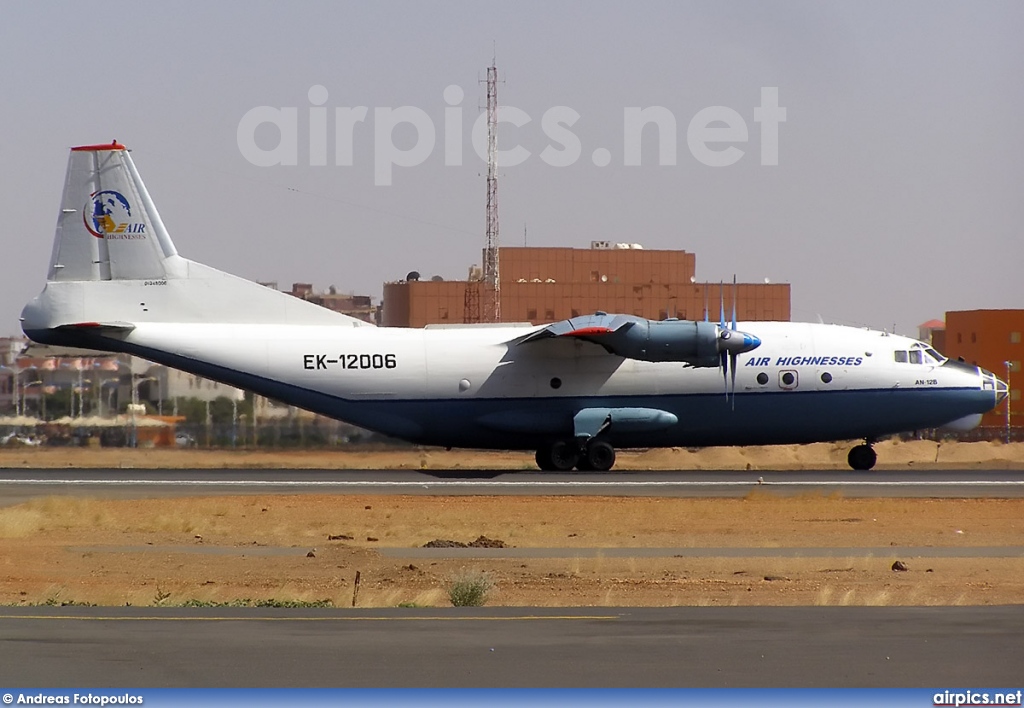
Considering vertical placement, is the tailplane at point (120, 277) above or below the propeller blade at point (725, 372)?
above

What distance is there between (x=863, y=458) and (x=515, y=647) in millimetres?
31205

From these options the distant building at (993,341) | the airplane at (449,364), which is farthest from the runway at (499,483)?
the distant building at (993,341)

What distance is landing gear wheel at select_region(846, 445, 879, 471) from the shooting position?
41.0 m

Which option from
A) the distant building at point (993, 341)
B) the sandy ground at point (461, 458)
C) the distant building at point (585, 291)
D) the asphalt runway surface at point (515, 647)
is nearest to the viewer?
the asphalt runway surface at point (515, 647)

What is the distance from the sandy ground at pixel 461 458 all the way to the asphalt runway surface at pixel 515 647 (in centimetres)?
3011

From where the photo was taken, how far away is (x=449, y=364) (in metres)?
38.7

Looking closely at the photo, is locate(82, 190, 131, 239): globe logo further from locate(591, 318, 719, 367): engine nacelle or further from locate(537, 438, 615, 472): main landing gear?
locate(591, 318, 719, 367): engine nacelle

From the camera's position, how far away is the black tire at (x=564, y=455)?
39.4 m

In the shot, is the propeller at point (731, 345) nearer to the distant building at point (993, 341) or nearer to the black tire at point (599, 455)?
the black tire at point (599, 455)

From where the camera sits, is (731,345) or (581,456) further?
(581,456)

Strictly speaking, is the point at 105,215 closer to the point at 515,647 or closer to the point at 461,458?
the point at 461,458

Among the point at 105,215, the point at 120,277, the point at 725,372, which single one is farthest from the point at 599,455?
the point at 105,215

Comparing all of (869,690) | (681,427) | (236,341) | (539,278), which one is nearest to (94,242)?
(236,341)

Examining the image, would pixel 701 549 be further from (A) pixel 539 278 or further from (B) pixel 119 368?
(A) pixel 539 278
